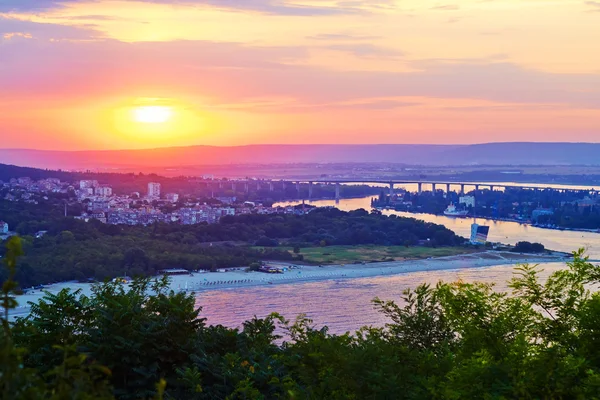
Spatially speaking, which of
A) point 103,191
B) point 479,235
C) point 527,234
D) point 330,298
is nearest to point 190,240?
point 330,298

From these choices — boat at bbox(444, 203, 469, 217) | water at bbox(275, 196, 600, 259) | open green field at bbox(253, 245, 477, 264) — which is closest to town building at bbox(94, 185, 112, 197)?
water at bbox(275, 196, 600, 259)

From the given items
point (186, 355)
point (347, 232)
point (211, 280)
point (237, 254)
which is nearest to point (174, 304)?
point (186, 355)

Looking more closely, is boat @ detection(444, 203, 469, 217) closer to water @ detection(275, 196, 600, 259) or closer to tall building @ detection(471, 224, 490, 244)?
water @ detection(275, 196, 600, 259)

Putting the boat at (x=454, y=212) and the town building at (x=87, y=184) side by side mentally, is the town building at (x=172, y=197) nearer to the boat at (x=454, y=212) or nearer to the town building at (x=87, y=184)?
the town building at (x=87, y=184)

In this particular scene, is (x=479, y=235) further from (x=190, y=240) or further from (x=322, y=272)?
(x=190, y=240)

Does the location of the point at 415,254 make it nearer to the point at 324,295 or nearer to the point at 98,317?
the point at 324,295
